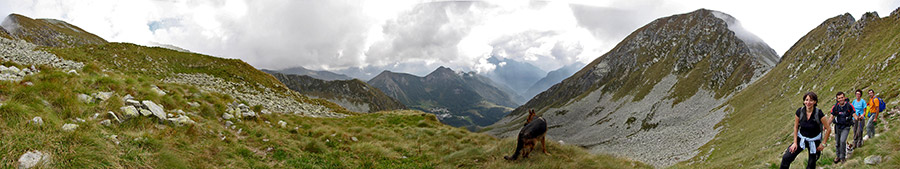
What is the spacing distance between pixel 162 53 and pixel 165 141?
5259cm

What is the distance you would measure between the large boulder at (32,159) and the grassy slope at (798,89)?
1957 cm

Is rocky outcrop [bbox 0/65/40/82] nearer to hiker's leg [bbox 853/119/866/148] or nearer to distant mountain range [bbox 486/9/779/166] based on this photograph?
hiker's leg [bbox 853/119/866/148]

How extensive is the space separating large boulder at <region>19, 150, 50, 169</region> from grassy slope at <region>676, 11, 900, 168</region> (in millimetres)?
19573

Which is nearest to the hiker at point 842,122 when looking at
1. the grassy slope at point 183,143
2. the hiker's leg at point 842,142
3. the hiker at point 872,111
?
the hiker's leg at point 842,142

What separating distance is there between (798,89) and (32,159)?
260 feet

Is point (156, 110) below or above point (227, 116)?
above

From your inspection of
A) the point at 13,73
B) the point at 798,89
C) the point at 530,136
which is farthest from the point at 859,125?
the point at 798,89

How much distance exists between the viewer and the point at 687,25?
174 metres

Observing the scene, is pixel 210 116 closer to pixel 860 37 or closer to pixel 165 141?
pixel 165 141

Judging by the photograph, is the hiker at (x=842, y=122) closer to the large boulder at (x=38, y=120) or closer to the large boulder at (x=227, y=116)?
the large boulder at (x=38, y=120)

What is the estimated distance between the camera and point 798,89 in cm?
5203

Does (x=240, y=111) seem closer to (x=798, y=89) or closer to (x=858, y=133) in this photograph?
(x=858, y=133)

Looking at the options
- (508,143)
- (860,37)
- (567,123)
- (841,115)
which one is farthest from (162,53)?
(567,123)

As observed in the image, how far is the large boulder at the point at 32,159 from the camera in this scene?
5.57 metres
